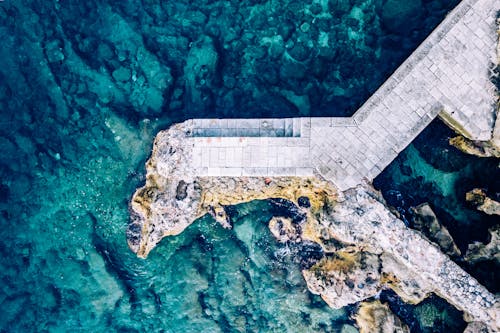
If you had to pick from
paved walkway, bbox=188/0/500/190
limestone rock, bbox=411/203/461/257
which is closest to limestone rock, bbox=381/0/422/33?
paved walkway, bbox=188/0/500/190

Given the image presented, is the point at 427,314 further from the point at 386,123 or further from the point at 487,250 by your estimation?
the point at 386,123

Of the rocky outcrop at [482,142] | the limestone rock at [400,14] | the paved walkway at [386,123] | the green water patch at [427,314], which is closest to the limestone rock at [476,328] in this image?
the green water patch at [427,314]

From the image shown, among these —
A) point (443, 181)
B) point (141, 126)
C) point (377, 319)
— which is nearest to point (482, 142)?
point (443, 181)

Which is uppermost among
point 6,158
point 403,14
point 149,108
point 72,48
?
point 403,14

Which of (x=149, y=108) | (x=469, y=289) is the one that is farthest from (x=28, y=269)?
(x=469, y=289)

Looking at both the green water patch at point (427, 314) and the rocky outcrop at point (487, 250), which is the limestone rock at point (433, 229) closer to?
the rocky outcrop at point (487, 250)

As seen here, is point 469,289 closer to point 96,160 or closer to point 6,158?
point 96,160

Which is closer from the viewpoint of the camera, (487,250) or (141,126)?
(487,250)
